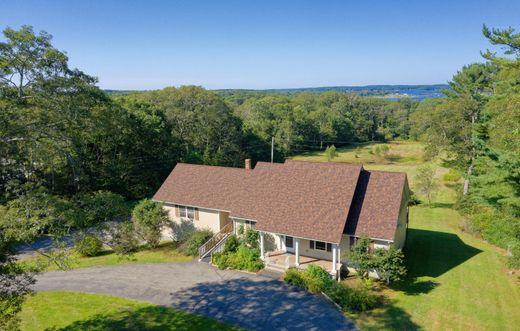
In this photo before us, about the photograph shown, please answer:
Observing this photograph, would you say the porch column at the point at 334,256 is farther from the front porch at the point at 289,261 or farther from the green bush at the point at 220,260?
the green bush at the point at 220,260

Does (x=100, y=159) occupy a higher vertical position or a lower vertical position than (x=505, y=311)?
higher

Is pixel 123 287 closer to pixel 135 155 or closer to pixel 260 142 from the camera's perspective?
pixel 135 155

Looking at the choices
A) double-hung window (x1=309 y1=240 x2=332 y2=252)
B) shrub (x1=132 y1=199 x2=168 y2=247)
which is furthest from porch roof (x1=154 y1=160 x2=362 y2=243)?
double-hung window (x1=309 y1=240 x2=332 y2=252)

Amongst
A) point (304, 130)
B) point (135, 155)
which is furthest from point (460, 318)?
point (304, 130)

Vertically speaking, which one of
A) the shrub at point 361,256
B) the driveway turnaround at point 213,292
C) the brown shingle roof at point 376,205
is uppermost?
the brown shingle roof at point 376,205

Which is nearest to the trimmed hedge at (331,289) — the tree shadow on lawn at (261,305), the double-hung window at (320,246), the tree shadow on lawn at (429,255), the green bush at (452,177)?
the tree shadow on lawn at (261,305)

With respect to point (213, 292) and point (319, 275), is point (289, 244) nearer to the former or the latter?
point (319, 275)
